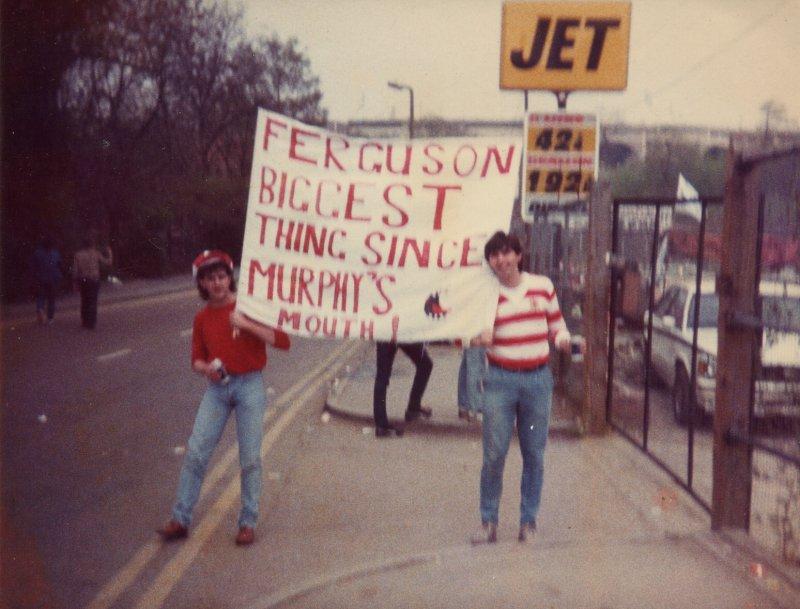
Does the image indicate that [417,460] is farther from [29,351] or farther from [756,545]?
[29,351]

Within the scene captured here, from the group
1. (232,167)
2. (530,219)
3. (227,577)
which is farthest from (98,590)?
(232,167)

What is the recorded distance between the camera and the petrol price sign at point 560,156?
9648 millimetres

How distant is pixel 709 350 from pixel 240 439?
5.68 meters

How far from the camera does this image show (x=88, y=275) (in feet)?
65.4

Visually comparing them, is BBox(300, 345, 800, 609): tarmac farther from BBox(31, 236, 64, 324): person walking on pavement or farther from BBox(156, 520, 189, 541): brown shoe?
BBox(31, 236, 64, 324): person walking on pavement

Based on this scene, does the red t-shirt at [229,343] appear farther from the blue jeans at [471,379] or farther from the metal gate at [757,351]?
the blue jeans at [471,379]

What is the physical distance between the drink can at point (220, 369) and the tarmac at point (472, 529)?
1.05 meters

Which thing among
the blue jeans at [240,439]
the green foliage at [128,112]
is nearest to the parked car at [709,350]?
the blue jeans at [240,439]

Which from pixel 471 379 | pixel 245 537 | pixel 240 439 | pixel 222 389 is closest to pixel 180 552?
pixel 245 537

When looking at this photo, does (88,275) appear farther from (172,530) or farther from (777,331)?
(777,331)

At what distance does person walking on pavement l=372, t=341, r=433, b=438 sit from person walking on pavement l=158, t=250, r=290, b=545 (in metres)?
2.91

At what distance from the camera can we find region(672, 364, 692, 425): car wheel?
33.8 feet

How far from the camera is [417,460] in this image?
28.4 ft

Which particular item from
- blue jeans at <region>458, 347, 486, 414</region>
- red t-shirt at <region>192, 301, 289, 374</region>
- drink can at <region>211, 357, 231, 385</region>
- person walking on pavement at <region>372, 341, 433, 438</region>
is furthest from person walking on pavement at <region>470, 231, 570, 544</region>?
blue jeans at <region>458, 347, 486, 414</region>
